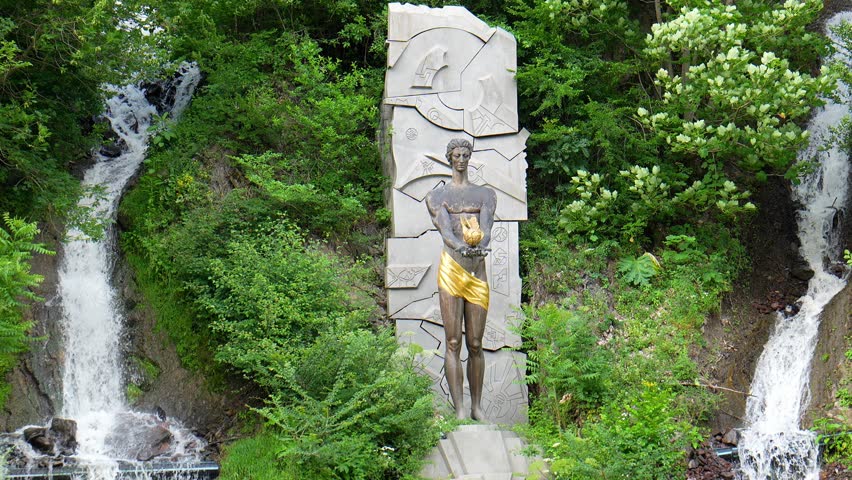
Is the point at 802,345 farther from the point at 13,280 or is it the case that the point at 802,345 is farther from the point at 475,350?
the point at 13,280

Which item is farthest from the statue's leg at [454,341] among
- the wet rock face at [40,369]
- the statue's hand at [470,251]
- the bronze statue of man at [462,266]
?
the wet rock face at [40,369]

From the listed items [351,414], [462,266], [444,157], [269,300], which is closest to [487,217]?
[462,266]

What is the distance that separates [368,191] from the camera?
1322cm

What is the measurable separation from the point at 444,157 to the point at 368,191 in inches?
53.7

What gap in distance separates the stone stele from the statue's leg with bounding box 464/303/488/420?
103 centimetres

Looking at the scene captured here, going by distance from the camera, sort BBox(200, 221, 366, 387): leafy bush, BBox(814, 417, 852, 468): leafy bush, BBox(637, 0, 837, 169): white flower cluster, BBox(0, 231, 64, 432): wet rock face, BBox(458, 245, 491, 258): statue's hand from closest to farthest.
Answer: BBox(814, 417, 852, 468): leafy bush < BBox(458, 245, 491, 258): statue's hand < BBox(200, 221, 366, 387): leafy bush < BBox(0, 231, 64, 432): wet rock face < BBox(637, 0, 837, 169): white flower cluster

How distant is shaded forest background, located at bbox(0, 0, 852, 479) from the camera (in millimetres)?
9789

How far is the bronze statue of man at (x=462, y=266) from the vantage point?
1024 cm

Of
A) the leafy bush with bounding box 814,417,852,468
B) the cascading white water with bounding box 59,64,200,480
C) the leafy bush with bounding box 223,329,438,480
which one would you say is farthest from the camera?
the cascading white water with bounding box 59,64,200,480

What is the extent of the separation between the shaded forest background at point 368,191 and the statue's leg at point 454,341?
0.25 meters

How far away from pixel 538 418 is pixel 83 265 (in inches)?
222

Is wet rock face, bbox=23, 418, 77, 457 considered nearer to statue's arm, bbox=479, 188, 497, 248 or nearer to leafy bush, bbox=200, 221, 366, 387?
leafy bush, bbox=200, 221, 366, 387

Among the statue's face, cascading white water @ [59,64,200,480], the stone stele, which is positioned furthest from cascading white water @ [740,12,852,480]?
cascading white water @ [59,64,200,480]

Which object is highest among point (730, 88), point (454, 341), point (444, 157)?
point (730, 88)
